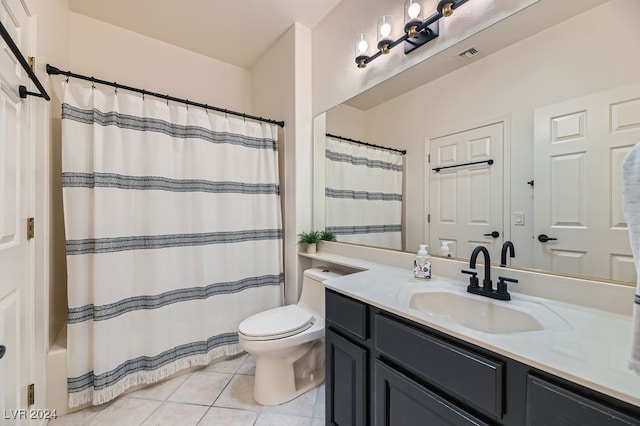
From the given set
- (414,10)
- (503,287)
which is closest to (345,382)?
(503,287)

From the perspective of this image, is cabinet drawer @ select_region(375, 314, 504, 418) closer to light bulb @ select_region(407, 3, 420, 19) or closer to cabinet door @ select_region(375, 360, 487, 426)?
cabinet door @ select_region(375, 360, 487, 426)

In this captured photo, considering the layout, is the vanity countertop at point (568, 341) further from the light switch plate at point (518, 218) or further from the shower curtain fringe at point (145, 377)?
the shower curtain fringe at point (145, 377)

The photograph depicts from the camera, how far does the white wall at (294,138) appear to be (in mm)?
2127

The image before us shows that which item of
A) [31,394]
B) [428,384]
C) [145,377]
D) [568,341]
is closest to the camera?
[568,341]

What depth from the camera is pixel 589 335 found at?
0.72 meters

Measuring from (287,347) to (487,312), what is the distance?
41.2 inches

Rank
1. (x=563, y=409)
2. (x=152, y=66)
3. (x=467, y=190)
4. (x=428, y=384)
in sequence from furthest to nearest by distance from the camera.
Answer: (x=152, y=66) → (x=467, y=190) → (x=428, y=384) → (x=563, y=409)

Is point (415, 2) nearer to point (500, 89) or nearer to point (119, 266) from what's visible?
point (500, 89)

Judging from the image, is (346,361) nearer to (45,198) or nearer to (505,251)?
(505,251)

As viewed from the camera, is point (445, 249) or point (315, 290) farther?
point (315, 290)

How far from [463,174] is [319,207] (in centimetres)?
115

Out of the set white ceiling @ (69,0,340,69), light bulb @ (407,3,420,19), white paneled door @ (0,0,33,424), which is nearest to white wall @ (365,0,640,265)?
light bulb @ (407,3,420,19)

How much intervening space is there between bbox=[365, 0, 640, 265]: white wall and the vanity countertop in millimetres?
302

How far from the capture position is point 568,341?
69 cm
